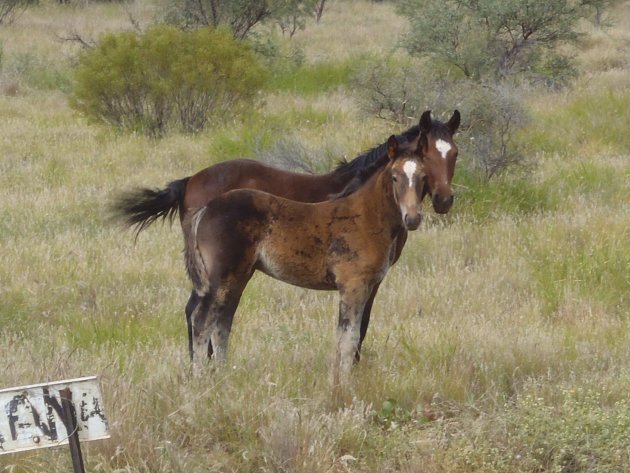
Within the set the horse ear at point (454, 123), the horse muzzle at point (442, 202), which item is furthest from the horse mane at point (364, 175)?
the horse muzzle at point (442, 202)

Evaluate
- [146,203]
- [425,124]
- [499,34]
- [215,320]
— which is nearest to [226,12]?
[499,34]

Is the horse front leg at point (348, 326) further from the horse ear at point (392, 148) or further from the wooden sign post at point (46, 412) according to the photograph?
the wooden sign post at point (46, 412)

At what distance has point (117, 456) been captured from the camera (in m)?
4.82

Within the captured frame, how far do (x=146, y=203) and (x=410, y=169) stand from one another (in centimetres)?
227

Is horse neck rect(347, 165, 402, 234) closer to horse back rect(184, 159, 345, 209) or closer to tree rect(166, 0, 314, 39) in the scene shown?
horse back rect(184, 159, 345, 209)

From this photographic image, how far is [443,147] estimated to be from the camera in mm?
5605

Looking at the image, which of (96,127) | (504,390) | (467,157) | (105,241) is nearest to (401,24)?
(96,127)

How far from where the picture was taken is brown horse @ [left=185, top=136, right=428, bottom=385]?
19.0ft

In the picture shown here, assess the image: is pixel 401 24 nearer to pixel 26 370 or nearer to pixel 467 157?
pixel 467 157

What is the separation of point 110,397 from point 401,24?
3091 cm

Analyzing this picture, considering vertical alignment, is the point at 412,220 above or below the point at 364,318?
above

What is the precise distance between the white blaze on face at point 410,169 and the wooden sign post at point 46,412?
6.95 feet

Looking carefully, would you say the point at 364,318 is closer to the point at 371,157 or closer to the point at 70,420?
the point at 371,157

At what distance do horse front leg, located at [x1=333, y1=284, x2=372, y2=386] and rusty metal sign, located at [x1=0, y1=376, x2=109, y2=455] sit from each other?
6.44 ft
